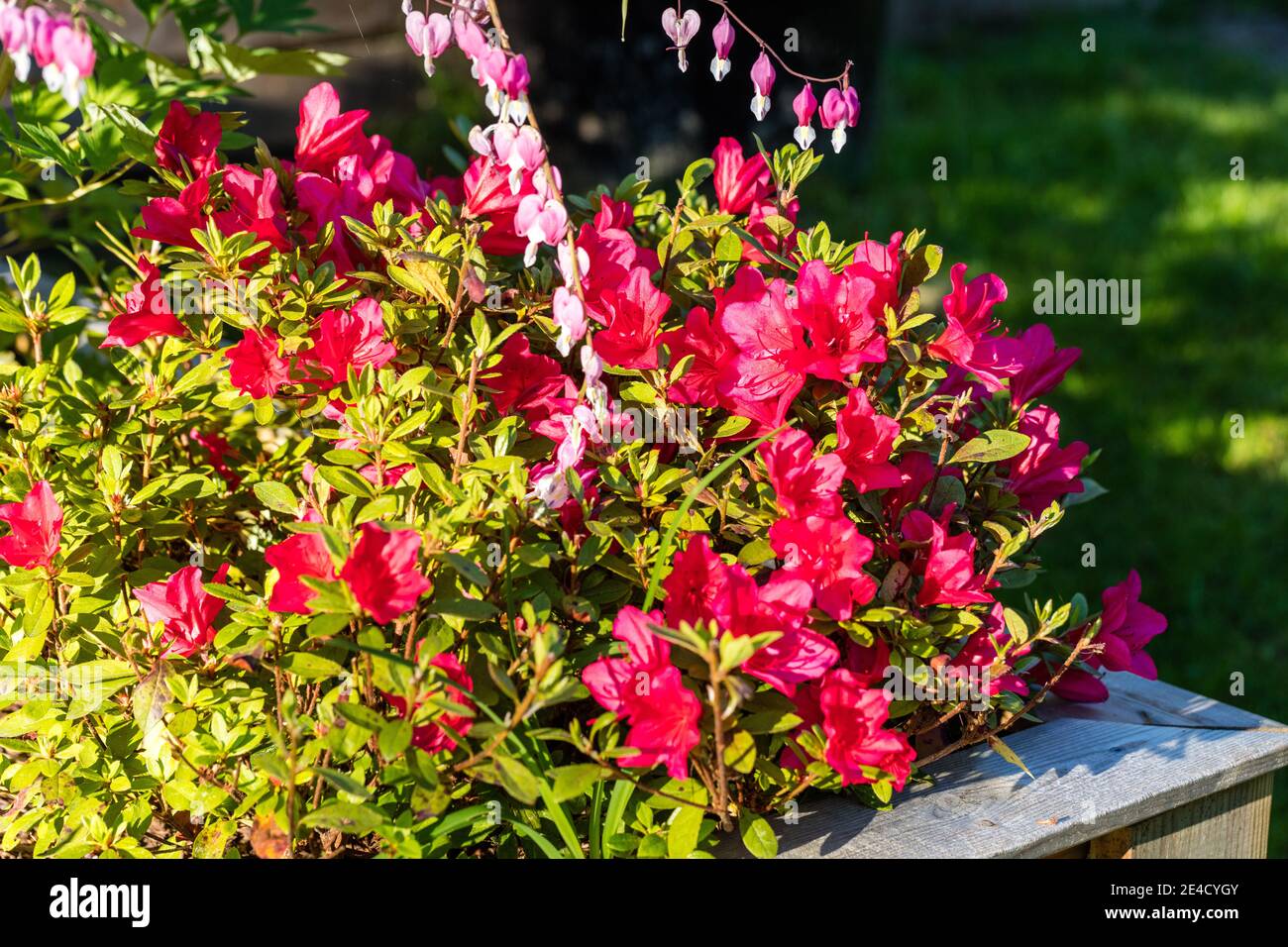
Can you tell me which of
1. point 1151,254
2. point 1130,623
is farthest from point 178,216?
point 1151,254

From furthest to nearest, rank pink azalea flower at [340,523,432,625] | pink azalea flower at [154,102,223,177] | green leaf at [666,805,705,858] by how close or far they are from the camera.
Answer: pink azalea flower at [154,102,223,177] < green leaf at [666,805,705,858] < pink azalea flower at [340,523,432,625]

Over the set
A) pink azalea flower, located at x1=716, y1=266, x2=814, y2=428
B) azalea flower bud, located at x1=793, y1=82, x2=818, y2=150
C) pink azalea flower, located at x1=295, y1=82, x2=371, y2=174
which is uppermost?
pink azalea flower, located at x1=295, y1=82, x2=371, y2=174

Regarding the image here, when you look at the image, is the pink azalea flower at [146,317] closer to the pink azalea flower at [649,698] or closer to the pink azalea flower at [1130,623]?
the pink azalea flower at [649,698]

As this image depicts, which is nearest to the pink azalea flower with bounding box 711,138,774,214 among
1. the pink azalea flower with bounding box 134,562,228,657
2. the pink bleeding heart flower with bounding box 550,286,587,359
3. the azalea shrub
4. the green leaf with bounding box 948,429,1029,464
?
the azalea shrub

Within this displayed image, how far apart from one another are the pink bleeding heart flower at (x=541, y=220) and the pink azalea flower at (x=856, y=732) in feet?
1.61

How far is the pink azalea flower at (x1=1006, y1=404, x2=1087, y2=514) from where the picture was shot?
1.54 meters

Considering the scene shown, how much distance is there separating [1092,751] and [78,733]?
1.09 metres

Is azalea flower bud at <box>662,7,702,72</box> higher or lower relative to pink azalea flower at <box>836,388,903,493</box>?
higher

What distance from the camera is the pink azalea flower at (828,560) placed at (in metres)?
1.28

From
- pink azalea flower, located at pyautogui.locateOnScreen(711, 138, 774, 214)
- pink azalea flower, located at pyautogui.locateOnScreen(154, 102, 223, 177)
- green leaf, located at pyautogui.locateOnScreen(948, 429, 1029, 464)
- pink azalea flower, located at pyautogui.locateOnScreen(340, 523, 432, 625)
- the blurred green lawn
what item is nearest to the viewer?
pink azalea flower, located at pyautogui.locateOnScreen(340, 523, 432, 625)

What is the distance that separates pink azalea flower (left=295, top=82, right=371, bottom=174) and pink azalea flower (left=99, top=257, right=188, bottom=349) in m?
0.22

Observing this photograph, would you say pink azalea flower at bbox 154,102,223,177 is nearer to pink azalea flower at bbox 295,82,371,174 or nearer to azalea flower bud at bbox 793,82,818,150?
pink azalea flower at bbox 295,82,371,174
